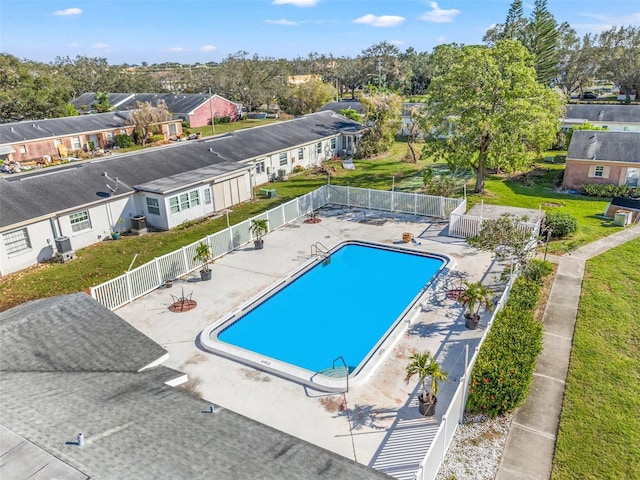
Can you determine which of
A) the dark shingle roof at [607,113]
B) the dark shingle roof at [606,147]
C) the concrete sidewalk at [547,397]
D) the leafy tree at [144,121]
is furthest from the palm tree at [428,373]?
the leafy tree at [144,121]

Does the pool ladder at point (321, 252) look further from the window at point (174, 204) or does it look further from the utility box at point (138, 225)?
the utility box at point (138, 225)

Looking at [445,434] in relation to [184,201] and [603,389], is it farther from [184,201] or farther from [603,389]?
[184,201]

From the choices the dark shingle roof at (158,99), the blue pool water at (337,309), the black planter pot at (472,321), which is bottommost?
the blue pool water at (337,309)

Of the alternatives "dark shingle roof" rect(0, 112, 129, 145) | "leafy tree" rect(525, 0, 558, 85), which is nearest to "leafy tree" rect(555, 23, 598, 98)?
"leafy tree" rect(525, 0, 558, 85)

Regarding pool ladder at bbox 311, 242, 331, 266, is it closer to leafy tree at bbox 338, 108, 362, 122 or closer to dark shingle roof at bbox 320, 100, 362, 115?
leafy tree at bbox 338, 108, 362, 122

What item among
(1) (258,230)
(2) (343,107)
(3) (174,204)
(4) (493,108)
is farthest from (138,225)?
(2) (343,107)

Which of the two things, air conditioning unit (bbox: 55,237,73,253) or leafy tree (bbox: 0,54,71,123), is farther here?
leafy tree (bbox: 0,54,71,123)
